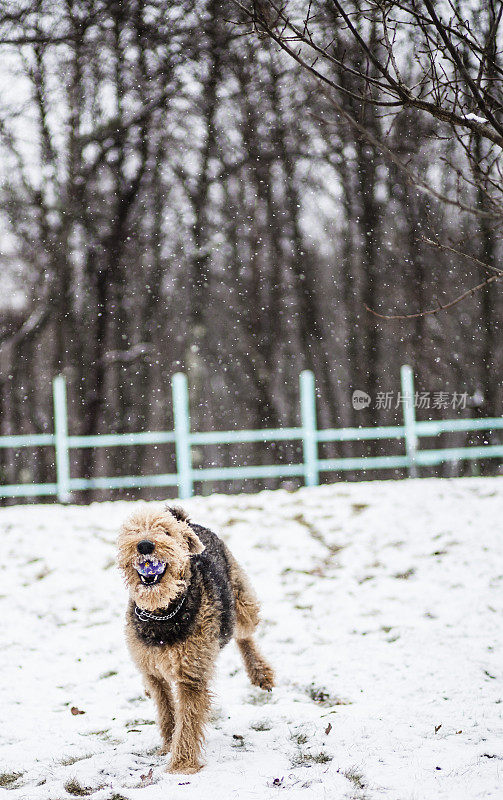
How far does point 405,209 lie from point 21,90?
23.9 ft

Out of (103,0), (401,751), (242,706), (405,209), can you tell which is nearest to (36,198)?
(103,0)

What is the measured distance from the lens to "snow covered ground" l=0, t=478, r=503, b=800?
9.29 ft

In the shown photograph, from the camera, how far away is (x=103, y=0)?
10883 mm

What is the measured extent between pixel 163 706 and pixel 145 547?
1.04m

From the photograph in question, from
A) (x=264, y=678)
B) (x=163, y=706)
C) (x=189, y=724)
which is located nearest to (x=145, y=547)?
(x=189, y=724)

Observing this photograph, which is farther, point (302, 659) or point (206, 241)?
point (206, 241)

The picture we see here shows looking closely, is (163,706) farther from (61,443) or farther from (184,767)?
(61,443)

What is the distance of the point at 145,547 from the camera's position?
9.19 ft

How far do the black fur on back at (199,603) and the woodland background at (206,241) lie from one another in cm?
820

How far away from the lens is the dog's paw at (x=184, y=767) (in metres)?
2.89

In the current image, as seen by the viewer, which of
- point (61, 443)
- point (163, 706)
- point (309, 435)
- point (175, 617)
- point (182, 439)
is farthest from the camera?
point (309, 435)

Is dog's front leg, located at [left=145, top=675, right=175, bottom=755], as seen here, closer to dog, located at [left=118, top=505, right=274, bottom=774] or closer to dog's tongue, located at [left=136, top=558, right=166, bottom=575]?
dog, located at [left=118, top=505, right=274, bottom=774]

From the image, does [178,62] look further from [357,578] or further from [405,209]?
[357,578]

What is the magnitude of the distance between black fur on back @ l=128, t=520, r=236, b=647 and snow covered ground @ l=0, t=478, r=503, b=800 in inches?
22.9
